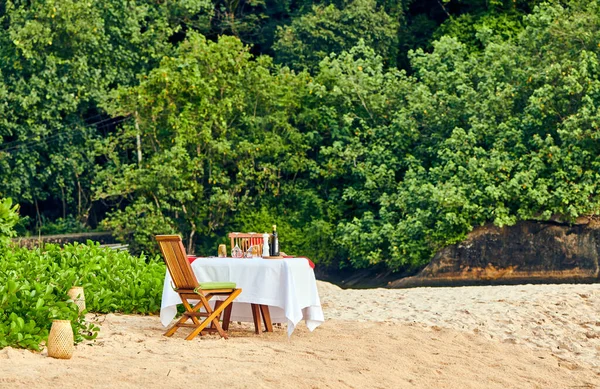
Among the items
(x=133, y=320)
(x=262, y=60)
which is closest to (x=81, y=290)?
(x=133, y=320)

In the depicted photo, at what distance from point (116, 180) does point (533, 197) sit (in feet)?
40.3

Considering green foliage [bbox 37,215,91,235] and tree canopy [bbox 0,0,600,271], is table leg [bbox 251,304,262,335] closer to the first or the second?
tree canopy [bbox 0,0,600,271]

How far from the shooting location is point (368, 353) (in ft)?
28.8

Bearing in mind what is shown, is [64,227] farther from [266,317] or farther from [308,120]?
[266,317]

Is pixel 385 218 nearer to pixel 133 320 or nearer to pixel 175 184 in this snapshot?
pixel 175 184

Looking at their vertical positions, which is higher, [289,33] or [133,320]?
[289,33]

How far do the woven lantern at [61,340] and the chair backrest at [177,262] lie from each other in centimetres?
154

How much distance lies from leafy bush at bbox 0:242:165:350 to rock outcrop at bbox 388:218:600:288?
12844 mm

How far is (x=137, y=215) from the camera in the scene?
27719mm

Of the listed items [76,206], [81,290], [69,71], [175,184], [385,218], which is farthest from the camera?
[76,206]

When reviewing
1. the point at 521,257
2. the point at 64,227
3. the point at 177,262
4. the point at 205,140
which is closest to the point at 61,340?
the point at 177,262

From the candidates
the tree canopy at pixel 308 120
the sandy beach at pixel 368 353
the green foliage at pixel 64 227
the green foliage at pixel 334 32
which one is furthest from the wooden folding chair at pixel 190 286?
the green foliage at pixel 64 227

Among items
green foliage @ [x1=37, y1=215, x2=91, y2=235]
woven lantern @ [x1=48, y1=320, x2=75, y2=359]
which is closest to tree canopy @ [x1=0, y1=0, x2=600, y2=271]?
green foliage @ [x1=37, y1=215, x2=91, y2=235]

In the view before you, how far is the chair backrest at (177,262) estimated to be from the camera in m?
8.70
